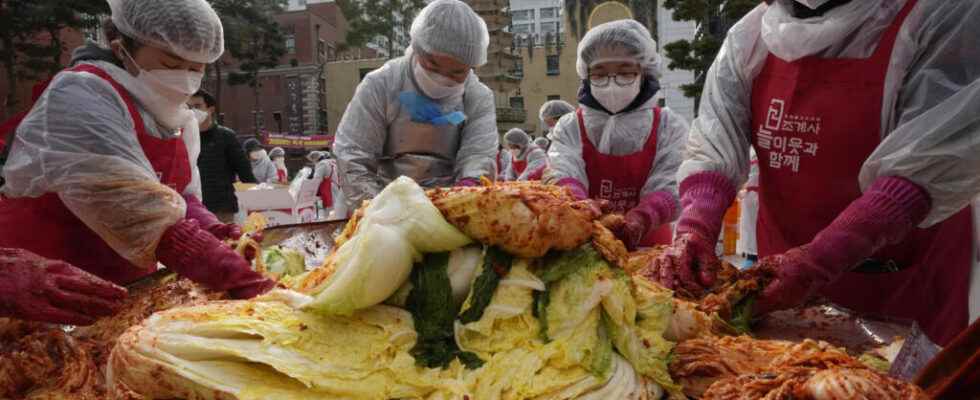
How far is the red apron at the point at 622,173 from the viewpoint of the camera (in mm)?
4367

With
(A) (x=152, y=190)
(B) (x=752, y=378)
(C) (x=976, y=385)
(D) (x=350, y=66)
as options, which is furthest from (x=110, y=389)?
(D) (x=350, y=66)

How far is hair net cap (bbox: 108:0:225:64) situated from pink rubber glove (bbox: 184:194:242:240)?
2.33 feet

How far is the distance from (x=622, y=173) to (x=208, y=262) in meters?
2.88

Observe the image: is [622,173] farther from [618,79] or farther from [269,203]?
[269,203]

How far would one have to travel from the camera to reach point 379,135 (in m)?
4.31

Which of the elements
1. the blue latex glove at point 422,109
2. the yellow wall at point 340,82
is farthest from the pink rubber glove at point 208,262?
the yellow wall at point 340,82

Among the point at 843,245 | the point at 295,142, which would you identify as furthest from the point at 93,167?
the point at 295,142

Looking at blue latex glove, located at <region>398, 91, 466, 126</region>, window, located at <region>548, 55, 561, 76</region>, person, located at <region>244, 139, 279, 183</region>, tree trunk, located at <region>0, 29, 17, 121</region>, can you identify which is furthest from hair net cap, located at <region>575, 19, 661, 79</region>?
window, located at <region>548, 55, 561, 76</region>

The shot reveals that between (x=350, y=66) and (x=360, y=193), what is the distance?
40627 millimetres

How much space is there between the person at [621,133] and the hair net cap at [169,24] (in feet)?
7.60

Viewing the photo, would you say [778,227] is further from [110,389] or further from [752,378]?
[110,389]

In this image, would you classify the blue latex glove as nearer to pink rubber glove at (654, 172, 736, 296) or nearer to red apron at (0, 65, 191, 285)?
A: red apron at (0, 65, 191, 285)

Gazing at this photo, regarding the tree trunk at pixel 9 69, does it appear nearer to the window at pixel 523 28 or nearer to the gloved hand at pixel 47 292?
the gloved hand at pixel 47 292

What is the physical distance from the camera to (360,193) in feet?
13.7
